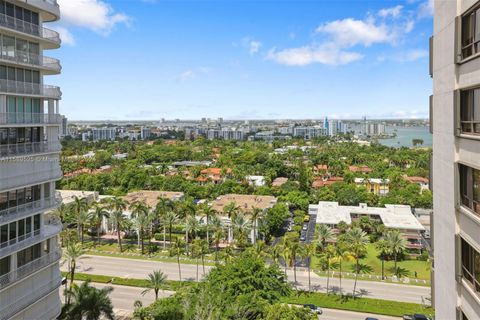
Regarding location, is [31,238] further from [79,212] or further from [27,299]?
[79,212]

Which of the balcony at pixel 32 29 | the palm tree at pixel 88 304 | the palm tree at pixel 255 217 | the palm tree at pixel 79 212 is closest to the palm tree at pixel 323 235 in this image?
the palm tree at pixel 255 217

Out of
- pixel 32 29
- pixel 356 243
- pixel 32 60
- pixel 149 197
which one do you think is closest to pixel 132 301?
pixel 356 243

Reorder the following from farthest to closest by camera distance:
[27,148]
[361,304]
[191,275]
→ 1. [191,275]
2. [361,304]
3. [27,148]

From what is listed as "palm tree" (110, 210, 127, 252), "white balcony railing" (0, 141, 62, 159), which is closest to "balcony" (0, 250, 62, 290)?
"white balcony railing" (0, 141, 62, 159)

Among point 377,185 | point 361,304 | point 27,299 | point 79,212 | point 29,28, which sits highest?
point 29,28

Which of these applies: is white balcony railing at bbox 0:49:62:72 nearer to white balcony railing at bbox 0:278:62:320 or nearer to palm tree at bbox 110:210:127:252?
white balcony railing at bbox 0:278:62:320
